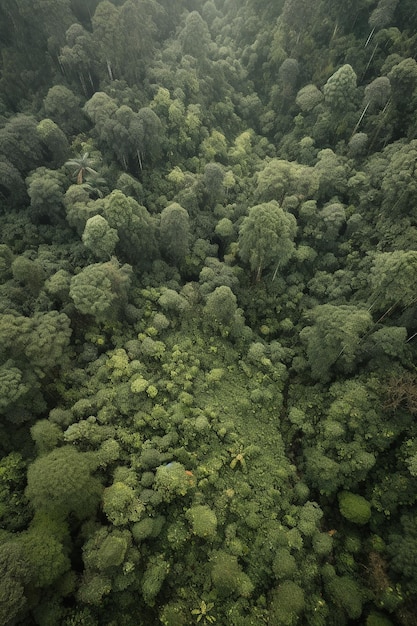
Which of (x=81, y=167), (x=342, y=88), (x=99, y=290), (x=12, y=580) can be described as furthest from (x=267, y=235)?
(x=12, y=580)

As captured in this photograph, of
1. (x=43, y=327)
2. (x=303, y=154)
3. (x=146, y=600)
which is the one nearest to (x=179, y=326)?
(x=43, y=327)

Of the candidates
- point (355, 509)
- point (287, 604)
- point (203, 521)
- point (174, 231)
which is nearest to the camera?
point (287, 604)

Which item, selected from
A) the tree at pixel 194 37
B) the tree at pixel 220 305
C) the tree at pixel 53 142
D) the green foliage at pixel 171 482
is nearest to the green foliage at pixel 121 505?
the green foliage at pixel 171 482

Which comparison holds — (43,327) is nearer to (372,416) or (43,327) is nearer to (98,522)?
(98,522)

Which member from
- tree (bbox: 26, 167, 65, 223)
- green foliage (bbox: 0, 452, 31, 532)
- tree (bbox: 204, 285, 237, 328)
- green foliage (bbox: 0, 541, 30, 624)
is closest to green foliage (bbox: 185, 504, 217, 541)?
green foliage (bbox: 0, 541, 30, 624)

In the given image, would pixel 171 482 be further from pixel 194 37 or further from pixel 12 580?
pixel 194 37

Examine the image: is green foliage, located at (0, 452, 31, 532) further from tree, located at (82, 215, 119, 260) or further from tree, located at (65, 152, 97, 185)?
tree, located at (65, 152, 97, 185)

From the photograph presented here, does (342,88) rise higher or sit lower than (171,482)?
higher

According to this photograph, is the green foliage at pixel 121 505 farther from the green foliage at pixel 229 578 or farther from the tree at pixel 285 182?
the tree at pixel 285 182
